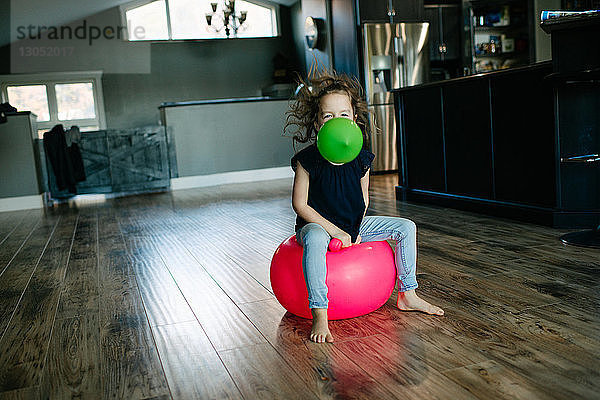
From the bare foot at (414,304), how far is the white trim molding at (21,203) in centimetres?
533

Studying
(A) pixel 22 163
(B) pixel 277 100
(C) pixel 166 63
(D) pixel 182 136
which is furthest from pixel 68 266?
(C) pixel 166 63

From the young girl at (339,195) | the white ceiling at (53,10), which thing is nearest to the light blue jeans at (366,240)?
the young girl at (339,195)

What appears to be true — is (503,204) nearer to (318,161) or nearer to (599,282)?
(599,282)

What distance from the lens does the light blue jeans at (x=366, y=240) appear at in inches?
66.6

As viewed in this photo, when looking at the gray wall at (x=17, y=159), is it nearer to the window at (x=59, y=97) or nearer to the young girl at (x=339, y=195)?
the window at (x=59, y=97)

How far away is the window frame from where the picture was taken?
960 centimetres

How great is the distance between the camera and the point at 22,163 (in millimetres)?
6129

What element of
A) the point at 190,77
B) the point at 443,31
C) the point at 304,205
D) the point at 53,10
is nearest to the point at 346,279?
the point at 304,205

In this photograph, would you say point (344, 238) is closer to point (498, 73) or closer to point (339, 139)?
point (339, 139)

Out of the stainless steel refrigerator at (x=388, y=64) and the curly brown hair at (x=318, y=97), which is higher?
the stainless steel refrigerator at (x=388, y=64)

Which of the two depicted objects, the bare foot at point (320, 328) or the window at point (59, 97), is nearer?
the bare foot at point (320, 328)

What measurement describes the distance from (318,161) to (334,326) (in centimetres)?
53

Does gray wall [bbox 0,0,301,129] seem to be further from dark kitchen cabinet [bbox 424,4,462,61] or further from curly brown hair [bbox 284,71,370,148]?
curly brown hair [bbox 284,71,370,148]

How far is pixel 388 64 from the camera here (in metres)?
6.86
